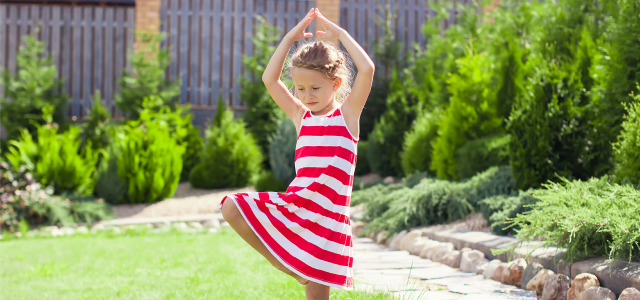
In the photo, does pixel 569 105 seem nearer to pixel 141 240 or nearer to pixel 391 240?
pixel 391 240

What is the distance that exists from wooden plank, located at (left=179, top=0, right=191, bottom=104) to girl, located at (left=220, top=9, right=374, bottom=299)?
968 centimetres

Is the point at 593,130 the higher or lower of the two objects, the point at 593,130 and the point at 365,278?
the higher

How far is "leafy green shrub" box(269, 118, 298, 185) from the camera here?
312 inches

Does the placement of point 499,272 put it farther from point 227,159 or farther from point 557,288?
point 227,159

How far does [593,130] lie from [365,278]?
9.39ft

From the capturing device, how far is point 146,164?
25.5 ft

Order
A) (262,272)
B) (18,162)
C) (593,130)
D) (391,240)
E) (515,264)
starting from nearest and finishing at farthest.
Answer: (515,264) → (262,272) → (593,130) → (391,240) → (18,162)

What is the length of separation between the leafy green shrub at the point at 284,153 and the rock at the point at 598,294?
5.93 meters

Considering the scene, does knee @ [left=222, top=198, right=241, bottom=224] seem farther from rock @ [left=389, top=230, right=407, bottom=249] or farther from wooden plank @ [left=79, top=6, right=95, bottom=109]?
wooden plank @ [left=79, top=6, right=95, bottom=109]

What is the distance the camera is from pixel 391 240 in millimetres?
4691

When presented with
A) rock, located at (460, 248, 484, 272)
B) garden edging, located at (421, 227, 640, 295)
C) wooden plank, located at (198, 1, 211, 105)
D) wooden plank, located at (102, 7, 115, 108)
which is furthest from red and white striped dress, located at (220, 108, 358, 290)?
wooden plank, located at (102, 7, 115, 108)

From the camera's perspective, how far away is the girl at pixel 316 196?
1.76 meters

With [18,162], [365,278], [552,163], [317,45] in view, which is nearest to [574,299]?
[365,278]

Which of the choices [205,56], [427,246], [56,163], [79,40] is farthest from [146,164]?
[427,246]
